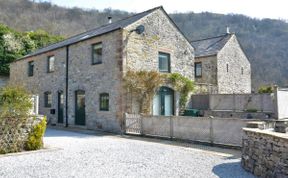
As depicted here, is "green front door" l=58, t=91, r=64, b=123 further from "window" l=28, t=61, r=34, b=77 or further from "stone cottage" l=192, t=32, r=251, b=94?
"stone cottage" l=192, t=32, r=251, b=94

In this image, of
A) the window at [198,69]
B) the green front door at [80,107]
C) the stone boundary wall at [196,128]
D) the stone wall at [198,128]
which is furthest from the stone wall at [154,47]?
the window at [198,69]

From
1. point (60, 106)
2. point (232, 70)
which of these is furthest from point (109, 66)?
point (232, 70)

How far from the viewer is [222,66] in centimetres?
2544

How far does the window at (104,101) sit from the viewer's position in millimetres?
16250

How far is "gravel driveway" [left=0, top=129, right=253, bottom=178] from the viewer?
6.79m

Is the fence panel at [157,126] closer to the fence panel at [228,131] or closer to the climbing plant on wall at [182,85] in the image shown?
the fence panel at [228,131]

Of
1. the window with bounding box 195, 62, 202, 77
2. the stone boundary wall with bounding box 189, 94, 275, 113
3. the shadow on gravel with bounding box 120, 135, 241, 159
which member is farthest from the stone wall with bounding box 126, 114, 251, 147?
the window with bounding box 195, 62, 202, 77

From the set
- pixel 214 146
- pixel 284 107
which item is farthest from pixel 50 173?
pixel 284 107

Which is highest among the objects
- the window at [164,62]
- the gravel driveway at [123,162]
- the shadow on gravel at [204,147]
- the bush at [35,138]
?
the window at [164,62]

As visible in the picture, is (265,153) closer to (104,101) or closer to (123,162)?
(123,162)

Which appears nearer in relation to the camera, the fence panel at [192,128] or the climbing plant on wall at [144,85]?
the fence panel at [192,128]

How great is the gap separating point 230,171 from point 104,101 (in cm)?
1057

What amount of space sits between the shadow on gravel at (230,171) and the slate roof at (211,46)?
18.5 metres

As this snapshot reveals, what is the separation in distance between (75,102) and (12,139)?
9.33 metres
